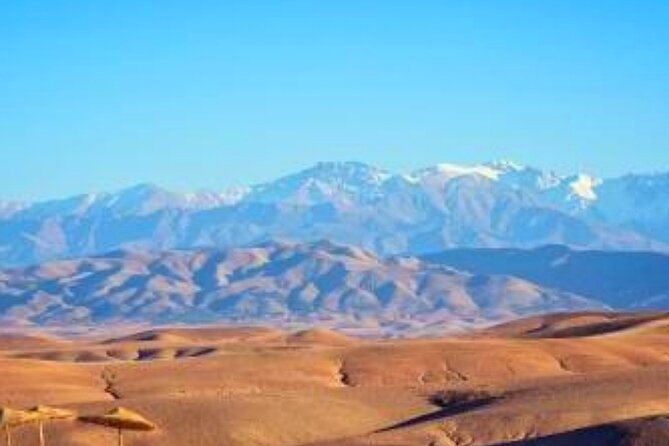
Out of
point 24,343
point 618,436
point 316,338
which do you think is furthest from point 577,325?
point 618,436

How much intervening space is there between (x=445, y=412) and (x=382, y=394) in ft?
19.5

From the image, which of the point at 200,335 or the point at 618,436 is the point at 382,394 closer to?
the point at 618,436

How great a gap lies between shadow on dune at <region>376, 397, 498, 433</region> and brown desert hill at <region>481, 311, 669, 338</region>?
45741 millimetres

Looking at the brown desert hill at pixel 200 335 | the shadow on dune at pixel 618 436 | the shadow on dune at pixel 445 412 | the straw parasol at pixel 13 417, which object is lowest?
the shadow on dune at pixel 618 436

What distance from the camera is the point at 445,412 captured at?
2272 inches

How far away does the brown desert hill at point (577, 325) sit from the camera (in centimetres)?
10874

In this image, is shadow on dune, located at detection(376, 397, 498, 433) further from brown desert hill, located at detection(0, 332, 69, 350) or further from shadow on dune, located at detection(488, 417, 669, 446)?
brown desert hill, located at detection(0, 332, 69, 350)

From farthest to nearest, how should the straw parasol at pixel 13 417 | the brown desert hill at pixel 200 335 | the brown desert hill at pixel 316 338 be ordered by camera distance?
the brown desert hill at pixel 200 335, the brown desert hill at pixel 316 338, the straw parasol at pixel 13 417

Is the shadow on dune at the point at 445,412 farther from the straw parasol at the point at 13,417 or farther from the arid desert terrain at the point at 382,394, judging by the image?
the straw parasol at the point at 13,417

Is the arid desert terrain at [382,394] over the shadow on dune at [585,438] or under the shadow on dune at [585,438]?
over

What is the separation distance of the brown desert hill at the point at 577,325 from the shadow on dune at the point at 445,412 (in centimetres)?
4574

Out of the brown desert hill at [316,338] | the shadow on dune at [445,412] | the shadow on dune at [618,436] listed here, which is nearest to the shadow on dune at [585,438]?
the shadow on dune at [618,436]

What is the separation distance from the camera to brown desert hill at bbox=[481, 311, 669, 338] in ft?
357

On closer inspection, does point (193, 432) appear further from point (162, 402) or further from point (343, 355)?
point (343, 355)
